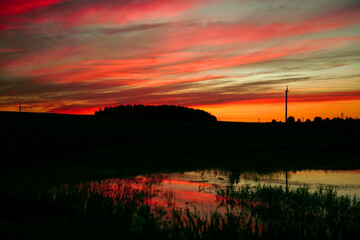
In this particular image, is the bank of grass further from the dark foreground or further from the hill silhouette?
the hill silhouette

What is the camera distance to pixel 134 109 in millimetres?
109312

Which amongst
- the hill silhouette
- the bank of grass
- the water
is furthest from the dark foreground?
the hill silhouette

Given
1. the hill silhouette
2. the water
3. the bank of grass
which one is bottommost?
the water

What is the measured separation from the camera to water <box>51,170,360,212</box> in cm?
1582

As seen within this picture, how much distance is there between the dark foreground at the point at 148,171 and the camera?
32.8ft

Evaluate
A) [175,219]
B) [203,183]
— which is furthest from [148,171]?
[175,219]

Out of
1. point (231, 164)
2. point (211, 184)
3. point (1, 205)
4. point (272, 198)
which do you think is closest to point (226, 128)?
point (231, 164)

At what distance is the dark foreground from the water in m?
1.00

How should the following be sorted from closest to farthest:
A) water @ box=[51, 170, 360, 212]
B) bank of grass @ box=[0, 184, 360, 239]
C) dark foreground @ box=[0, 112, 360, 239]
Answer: bank of grass @ box=[0, 184, 360, 239], dark foreground @ box=[0, 112, 360, 239], water @ box=[51, 170, 360, 212]

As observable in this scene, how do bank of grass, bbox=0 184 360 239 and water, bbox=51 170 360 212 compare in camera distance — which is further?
water, bbox=51 170 360 212

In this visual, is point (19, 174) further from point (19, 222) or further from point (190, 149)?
point (190, 149)

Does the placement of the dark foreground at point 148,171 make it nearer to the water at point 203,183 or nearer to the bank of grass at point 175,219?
the bank of grass at point 175,219

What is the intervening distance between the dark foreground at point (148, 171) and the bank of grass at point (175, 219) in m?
0.03

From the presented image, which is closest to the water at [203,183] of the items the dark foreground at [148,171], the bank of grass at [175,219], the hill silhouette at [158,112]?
the dark foreground at [148,171]
